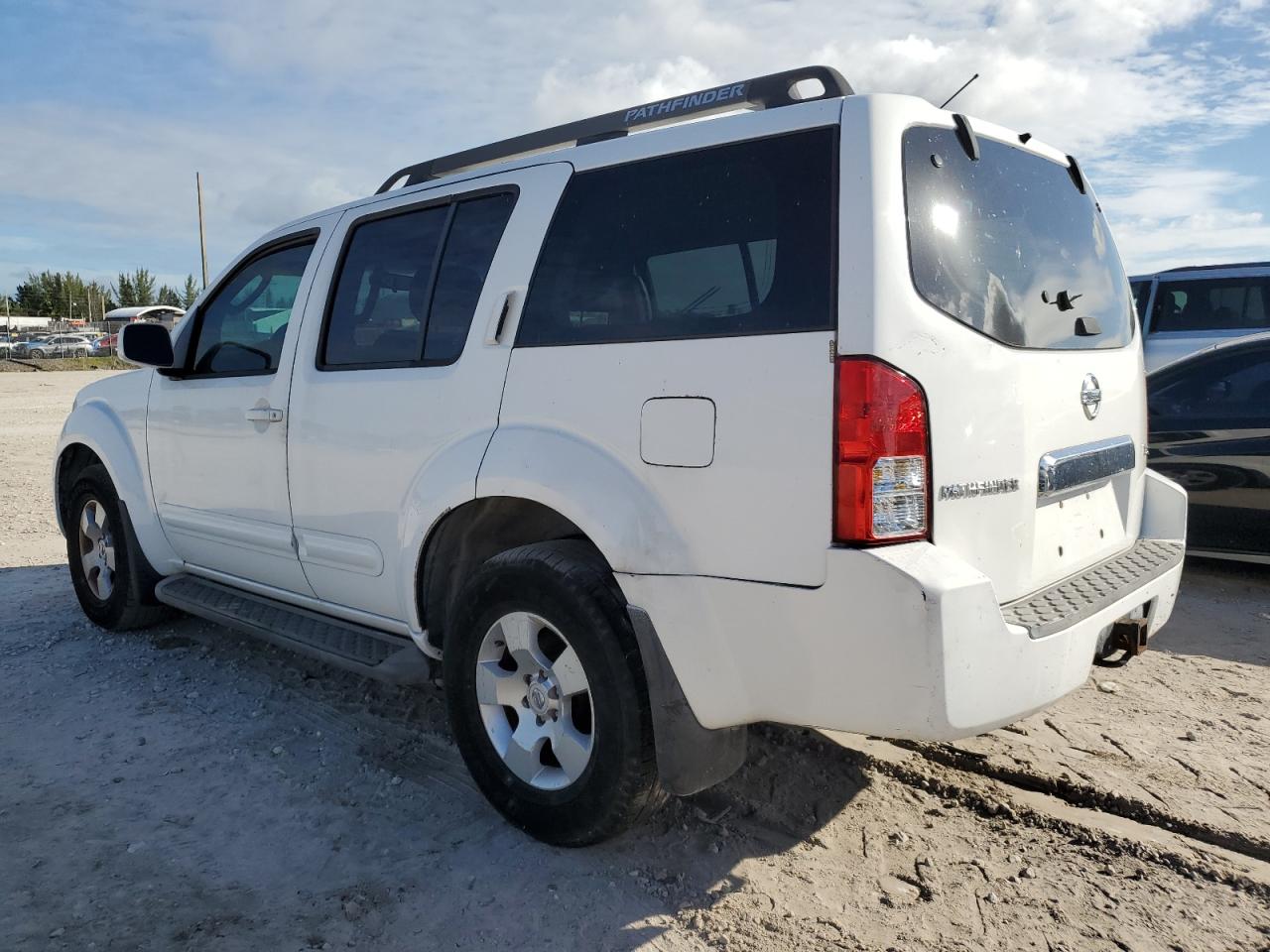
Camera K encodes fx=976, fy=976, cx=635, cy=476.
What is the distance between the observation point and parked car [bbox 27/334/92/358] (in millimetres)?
48250

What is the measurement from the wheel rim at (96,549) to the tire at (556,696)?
2904mm

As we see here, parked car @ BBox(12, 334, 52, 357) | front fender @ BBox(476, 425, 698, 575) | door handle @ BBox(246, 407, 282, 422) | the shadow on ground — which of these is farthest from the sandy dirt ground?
parked car @ BBox(12, 334, 52, 357)

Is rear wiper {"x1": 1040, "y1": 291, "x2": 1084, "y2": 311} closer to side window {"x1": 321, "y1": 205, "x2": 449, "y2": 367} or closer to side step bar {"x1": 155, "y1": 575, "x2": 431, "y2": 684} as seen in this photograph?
side window {"x1": 321, "y1": 205, "x2": 449, "y2": 367}

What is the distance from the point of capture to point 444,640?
3197 millimetres

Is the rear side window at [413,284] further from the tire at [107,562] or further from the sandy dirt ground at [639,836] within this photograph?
the tire at [107,562]

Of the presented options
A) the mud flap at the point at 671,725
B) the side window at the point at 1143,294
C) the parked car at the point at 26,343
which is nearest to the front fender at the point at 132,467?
the mud flap at the point at 671,725

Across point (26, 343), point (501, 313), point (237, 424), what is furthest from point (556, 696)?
point (26, 343)

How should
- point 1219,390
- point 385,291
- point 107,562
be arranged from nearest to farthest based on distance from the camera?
Answer: point 385,291 → point 107,562 → point 1219,390

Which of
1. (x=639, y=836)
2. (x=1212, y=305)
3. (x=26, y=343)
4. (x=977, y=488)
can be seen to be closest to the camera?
(x=977, y=488)

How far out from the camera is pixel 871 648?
2248mm

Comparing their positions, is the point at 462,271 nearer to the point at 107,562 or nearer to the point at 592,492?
the point at 592,492

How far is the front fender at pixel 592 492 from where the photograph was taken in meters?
2.56

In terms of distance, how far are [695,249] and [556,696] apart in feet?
4.42

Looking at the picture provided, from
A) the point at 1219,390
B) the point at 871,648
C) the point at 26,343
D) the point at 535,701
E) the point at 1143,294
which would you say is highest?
the point at 26,343
